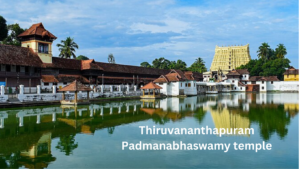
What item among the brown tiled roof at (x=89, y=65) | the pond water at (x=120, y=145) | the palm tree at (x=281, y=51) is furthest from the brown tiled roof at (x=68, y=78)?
the palm tree at (x=281, y=51)

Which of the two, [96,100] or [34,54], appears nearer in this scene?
[96,100]

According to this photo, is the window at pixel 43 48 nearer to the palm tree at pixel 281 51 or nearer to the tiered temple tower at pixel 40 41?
the tiered temple tower at pixel 40 41

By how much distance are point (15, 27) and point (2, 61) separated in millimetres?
17156

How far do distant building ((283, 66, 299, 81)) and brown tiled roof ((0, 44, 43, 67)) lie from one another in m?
49.5

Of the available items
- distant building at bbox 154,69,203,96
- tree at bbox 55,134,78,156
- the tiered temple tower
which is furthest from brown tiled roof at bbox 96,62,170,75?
Answer: tree at bbox 55,134,78,156

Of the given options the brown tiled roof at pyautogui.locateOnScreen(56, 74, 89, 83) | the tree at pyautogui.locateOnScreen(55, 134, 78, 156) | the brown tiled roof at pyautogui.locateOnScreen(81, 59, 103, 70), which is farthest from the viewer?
the brown tiled roof at pyautogui.locateOnScreen(81, 59, 103, 70)

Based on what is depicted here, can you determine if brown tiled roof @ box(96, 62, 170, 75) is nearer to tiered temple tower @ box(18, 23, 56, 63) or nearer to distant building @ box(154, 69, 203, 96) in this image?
distant building @ box(154, 69, 203, 96)

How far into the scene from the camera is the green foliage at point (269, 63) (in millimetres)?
58531

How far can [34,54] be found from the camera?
2798 cm

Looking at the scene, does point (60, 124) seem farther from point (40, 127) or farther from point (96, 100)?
point (96, 100)

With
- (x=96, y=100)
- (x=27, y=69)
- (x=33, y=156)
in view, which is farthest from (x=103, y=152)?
(x=27, y=69)

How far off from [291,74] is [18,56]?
5196cm

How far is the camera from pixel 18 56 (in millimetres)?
25609

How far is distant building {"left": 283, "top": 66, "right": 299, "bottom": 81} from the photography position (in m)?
55.0
